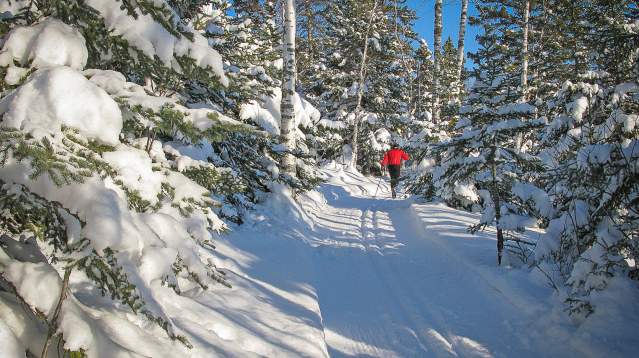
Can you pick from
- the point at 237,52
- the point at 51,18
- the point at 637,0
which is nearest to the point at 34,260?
the point at 51,18

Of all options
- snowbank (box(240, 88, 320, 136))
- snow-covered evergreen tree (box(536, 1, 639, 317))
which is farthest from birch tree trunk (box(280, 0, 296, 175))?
snow-covered evergreen tree (box(536, 1, 639, 317))

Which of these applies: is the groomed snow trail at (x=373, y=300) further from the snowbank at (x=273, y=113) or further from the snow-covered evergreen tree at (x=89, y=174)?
the snowbank at (x=273, y=113)

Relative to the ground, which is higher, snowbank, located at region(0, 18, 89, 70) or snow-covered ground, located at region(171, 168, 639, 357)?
snowbank, located at region(0, 18, 89, 70)

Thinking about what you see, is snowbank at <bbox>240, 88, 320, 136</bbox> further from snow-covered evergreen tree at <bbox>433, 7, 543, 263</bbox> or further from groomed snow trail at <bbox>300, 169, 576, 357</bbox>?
snow-covered evergreen tree at <bbox>433, 7, 543, 263</bbox>

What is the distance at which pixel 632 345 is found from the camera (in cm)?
420

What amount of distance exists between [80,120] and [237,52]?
8979mm

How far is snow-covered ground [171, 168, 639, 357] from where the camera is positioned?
4.13 meters

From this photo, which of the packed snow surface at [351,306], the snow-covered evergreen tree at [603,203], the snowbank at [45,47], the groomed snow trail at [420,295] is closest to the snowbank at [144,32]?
the snowbank at [45,47]

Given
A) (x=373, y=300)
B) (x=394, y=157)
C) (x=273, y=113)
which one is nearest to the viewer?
(x=373, y=300)

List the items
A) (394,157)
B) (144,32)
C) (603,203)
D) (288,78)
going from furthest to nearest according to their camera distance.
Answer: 1. (394,157)
2. (288,78)
3. (603,203)
4. (144,32)

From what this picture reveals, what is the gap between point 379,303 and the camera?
239 inches

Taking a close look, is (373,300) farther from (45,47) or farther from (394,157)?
(394,157)

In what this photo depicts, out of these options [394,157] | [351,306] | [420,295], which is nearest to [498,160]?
[420,295]

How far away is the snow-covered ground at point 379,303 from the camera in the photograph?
413 centimetres
